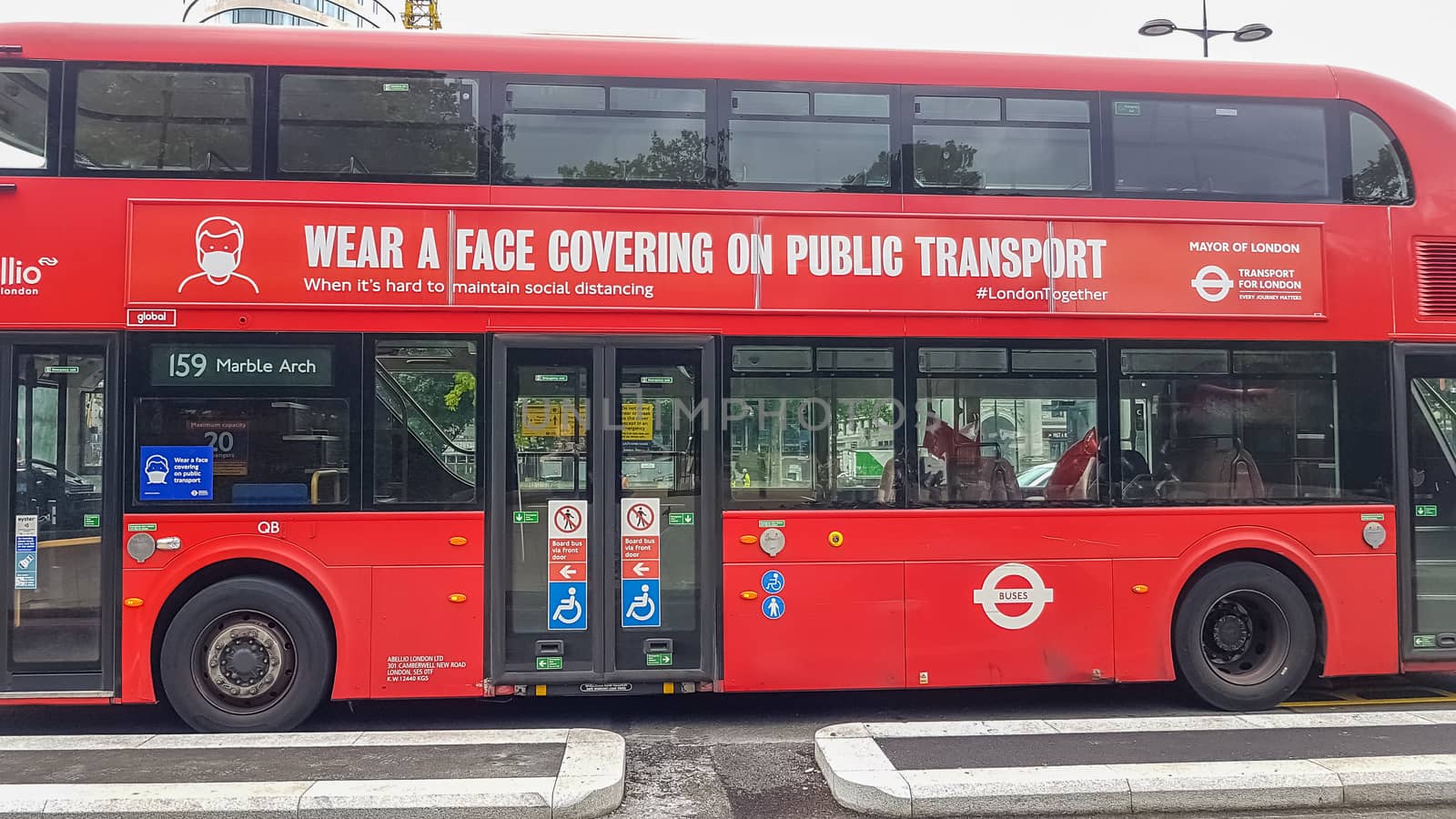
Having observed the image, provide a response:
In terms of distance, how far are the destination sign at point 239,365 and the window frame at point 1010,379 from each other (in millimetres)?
3999

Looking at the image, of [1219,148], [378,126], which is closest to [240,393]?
[378,126]

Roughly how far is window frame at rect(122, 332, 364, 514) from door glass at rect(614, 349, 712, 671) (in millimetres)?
1740

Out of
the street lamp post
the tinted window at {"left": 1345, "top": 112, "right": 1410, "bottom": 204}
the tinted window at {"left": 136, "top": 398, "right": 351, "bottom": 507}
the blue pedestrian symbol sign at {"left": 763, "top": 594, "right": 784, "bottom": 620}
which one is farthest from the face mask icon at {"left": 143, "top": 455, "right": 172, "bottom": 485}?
the street lamp post

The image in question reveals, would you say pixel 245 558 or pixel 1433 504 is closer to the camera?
pixel 245 558

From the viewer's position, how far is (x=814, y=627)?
21.5ft

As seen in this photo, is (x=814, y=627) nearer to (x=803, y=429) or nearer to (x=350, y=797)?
(x=803, y=429)

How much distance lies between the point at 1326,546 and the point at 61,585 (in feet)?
28.7

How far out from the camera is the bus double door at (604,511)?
6418mm

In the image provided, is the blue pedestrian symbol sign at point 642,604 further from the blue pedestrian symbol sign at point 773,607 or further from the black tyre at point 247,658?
the black tyre at point 247,658

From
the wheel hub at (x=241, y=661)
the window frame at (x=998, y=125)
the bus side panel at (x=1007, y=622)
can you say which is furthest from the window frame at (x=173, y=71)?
the bus side panel at (x=1007, y=622)

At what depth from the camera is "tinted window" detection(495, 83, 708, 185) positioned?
21.2 feet

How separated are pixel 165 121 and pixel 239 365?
169cm

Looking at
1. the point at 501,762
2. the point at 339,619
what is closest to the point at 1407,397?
the point at 501,762

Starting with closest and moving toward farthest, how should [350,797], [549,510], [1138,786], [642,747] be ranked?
[350,797] < [1138,786] < [642,747] < [549,510]
